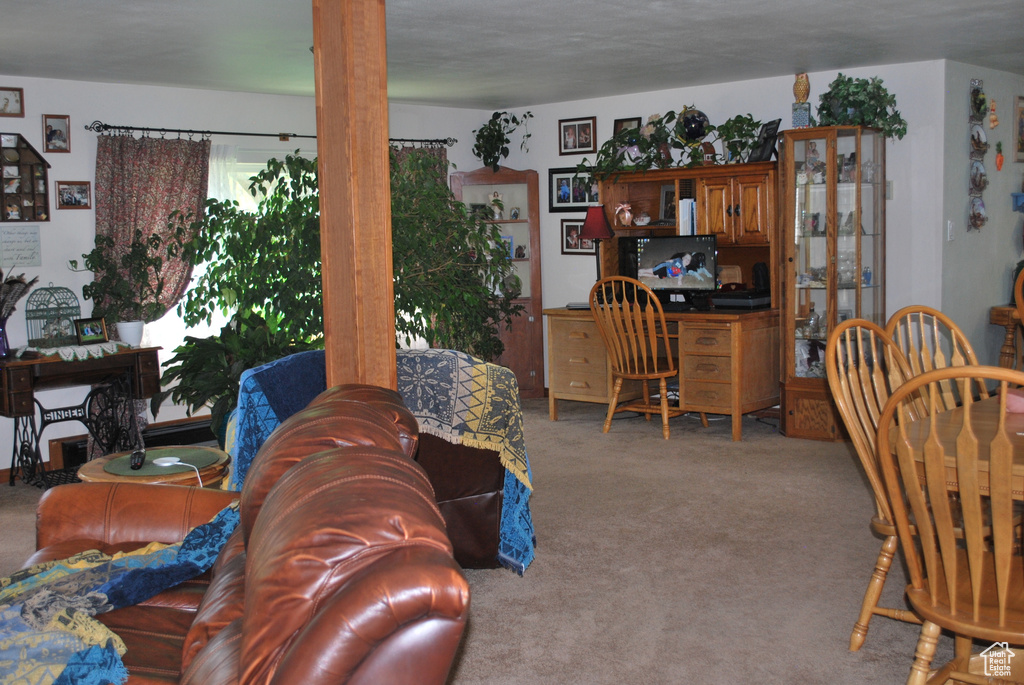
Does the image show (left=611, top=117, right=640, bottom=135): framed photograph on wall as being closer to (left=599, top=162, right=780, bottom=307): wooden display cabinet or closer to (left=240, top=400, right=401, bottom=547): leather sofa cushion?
(left=599, top=162, right=780, bottom=307): wooden display cabinet

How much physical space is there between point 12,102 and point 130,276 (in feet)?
3.88

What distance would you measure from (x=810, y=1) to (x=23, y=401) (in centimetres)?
443

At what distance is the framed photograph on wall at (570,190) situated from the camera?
22.3 ft

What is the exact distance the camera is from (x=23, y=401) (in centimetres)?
483

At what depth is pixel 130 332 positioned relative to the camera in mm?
5430

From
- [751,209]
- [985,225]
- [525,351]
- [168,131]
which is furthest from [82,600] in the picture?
[985,225]

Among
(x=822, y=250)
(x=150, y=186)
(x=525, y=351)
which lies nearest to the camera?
(x=822, y=250)

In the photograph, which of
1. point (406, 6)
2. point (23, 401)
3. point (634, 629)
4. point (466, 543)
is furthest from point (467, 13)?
point (23, 401)

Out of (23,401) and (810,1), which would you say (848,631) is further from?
(23,401)

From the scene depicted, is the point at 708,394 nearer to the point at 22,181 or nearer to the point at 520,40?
the point at 520,40

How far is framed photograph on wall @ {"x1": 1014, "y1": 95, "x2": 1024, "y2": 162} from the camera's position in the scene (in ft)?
20.5

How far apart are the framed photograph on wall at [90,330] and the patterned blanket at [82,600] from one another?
10.9 feet

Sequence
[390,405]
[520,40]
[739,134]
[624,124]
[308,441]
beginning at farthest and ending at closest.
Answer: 1. [624,124]
2. [739,134]
3. [520,40]
4. [390,405]
5. [308,441]

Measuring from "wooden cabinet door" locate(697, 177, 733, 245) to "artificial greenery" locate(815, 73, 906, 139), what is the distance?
746 mm
